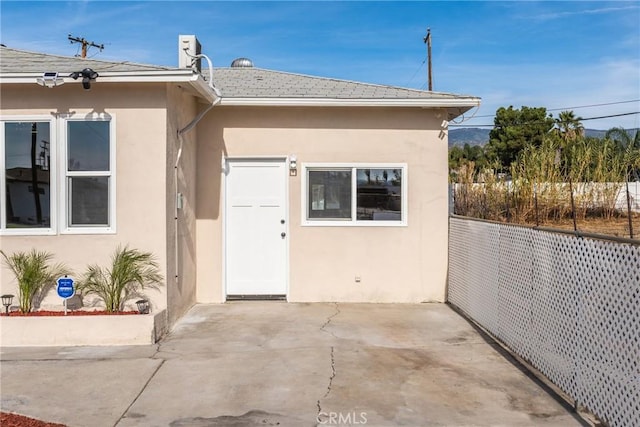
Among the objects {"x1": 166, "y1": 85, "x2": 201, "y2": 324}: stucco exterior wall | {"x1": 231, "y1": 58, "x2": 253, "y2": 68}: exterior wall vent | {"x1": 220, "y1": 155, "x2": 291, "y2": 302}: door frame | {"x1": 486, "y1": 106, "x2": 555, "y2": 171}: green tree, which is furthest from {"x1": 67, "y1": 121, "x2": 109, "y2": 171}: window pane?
{"x1": 486, "y1": 106, "x2": 555, "y2": 171}: green tree

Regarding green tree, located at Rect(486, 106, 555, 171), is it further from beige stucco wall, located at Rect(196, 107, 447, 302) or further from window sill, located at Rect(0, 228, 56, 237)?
window sill, located at Rect(0, 228, 56, 237)

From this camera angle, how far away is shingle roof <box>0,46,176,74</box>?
6.56m

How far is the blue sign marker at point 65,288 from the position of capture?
20.1ft

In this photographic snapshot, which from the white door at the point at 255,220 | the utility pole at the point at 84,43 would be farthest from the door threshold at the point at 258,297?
the utility pole at the point at 84,43

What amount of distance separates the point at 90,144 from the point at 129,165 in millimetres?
585

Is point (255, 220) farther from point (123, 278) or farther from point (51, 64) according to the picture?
point (51, 64)

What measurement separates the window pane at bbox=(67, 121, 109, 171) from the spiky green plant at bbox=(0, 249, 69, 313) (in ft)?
4.17

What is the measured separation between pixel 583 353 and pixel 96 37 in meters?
25.3

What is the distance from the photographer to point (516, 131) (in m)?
36.0

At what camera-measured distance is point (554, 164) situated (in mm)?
9977

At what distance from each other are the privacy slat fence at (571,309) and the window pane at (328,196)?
8.21ft

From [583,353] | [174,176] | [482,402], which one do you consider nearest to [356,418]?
[482,402]

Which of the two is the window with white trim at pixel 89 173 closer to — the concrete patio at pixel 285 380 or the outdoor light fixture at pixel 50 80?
the outdoor light fixture at pixel 50 80
